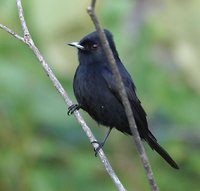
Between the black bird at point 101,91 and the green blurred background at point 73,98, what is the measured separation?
2.10 ft

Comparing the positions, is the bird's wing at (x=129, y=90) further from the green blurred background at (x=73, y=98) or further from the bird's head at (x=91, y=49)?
the green blurred background at (x=73, y=98)

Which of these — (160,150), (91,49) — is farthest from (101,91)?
(160,150)

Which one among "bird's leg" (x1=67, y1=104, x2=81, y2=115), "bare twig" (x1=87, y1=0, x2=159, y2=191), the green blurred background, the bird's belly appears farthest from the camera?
the green blurred background

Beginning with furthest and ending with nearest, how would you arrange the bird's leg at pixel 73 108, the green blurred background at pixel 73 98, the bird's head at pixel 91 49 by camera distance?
1. the green blurred background at pixel 73 98
2. the bird's head at pixel 91 49
3. the bird's leg at pixel 73 108

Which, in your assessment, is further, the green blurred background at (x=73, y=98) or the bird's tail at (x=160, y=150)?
the green blurred background at (x=73, y=98)

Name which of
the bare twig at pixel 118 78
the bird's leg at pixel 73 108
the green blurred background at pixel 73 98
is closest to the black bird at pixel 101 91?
the bird's leg at pixel 73 108

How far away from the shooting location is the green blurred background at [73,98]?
617cm

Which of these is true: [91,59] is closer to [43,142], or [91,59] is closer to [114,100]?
[114,100]

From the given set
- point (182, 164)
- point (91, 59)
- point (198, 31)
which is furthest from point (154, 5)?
point (91, 59)

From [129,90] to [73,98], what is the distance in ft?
2.92

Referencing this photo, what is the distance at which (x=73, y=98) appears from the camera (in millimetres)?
6285

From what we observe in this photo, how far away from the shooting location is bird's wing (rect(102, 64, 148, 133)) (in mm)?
5441

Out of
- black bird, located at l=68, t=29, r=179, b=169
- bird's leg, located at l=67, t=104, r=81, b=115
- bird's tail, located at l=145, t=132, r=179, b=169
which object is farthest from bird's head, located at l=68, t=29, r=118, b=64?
bird's tail, located at l=145, t=132, r=179, b=169

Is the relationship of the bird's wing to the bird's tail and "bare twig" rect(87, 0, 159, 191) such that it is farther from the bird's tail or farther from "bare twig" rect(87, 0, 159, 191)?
"bare twig" rect(87, 0, 159, 191)
